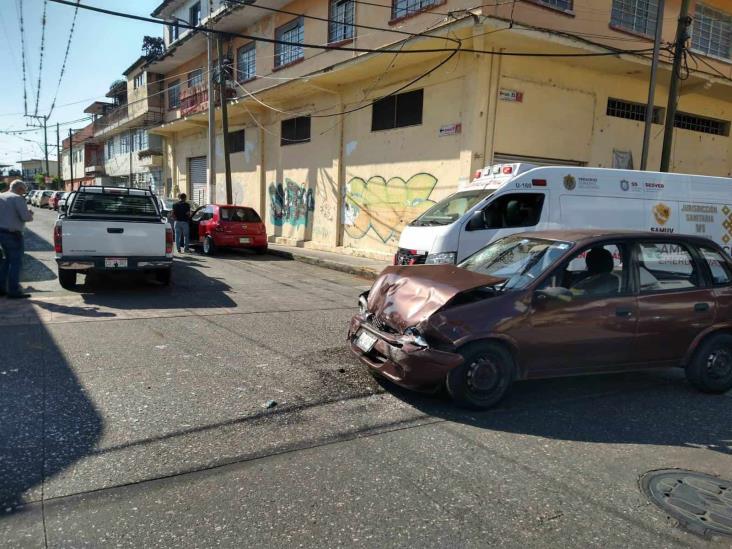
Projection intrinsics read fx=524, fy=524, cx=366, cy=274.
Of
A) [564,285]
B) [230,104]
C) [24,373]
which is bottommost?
[24,373]

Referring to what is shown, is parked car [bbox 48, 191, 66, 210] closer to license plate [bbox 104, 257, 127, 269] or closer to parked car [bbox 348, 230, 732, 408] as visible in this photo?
license plate [bbox 104, 257, 127, 269]

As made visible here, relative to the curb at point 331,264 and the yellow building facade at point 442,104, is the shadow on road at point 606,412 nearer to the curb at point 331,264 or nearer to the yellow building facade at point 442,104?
the curb at point 331,264

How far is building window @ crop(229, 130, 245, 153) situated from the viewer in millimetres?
23609

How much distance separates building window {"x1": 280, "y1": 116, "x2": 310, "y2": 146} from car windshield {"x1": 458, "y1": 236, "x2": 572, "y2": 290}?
14809 mm

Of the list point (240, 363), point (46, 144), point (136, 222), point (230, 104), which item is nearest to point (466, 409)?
point (240, 363)

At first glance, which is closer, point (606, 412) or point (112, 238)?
point (606, 412)

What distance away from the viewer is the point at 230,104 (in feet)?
71.2

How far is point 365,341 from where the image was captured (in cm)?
491

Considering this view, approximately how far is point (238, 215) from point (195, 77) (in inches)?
600

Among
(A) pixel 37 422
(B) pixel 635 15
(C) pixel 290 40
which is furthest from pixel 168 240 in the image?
(B) pixel 635 15

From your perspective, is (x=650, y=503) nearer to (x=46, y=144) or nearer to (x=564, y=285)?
(x=564, y=285)

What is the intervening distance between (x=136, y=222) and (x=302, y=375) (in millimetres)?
5502

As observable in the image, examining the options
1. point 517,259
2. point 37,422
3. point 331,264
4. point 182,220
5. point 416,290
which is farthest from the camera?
point 182,220

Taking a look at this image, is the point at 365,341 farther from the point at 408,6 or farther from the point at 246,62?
the point at 246,62
